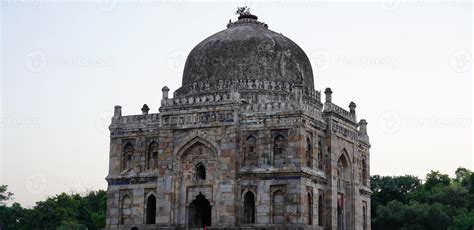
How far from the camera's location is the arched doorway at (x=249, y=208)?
29016mm

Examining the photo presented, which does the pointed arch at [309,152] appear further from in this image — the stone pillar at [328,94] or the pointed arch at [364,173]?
the pointed arch at [364,173]

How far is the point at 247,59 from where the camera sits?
3216cm

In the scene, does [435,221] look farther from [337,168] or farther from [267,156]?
[267,156]

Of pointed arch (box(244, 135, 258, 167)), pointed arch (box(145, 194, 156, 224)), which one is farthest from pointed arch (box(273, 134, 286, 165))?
pointed arch (box(145, 194, 156, 224))

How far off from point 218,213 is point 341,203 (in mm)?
6433

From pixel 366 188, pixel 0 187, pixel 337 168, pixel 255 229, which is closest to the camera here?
pixel 255 229

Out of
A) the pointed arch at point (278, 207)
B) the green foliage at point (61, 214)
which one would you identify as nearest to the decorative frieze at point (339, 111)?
the pointed arch at point (278, 207)

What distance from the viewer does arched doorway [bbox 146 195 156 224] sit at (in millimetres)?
31141

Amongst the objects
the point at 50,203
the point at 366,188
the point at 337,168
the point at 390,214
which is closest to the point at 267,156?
the point at 337,168

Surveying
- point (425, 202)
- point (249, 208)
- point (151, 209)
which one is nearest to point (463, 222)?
point (425, 202)

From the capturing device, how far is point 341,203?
3234cm

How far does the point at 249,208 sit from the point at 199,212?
270 centimetres

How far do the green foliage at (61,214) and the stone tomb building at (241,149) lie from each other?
21705 mm

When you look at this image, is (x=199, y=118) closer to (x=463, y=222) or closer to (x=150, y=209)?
(x=150, y=209)
